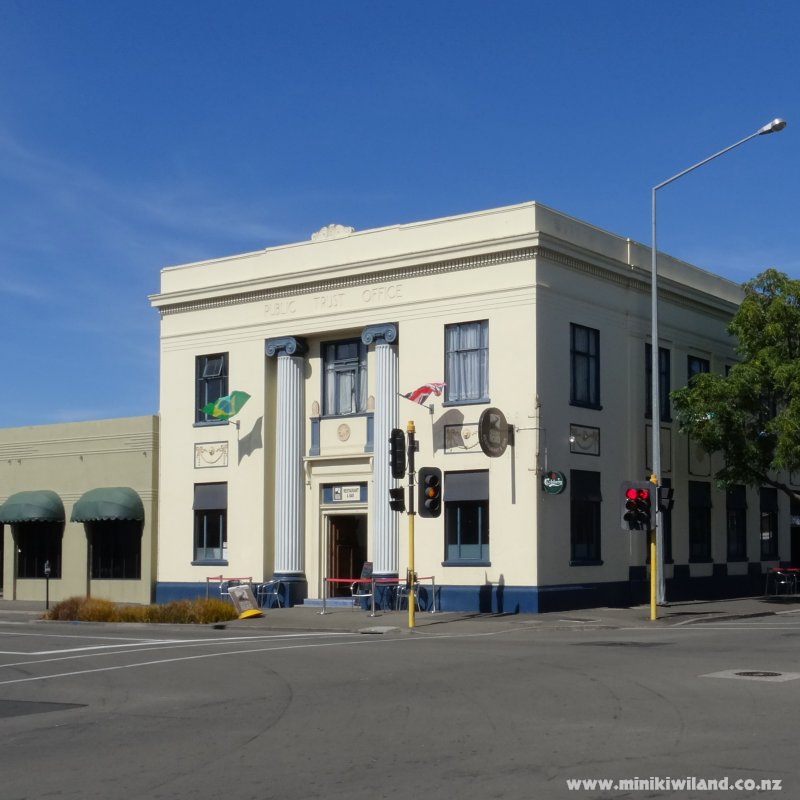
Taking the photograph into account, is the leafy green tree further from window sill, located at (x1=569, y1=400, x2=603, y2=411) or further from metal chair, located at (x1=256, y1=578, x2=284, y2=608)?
metal chair, located at (x1=256, y1=578, x2=284, y2=608)

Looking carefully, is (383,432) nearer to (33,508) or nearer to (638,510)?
(638,510)

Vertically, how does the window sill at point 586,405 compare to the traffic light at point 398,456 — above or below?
above

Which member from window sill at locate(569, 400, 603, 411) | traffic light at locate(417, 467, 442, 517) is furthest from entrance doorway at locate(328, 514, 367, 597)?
traffic light at locate(417, 467, 442, 517)

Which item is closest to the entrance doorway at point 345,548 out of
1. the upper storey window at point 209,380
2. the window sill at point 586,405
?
the upper storey window at point 209,380

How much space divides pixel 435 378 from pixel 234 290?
7210 mm

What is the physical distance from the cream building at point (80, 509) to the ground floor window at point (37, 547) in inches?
1.2

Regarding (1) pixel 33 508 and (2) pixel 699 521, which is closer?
(2) pixel 699 521

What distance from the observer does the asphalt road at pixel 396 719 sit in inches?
368

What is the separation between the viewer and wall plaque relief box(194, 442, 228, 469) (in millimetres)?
35312

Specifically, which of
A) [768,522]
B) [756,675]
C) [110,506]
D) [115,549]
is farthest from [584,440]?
[756,675]

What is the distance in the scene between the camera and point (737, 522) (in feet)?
128

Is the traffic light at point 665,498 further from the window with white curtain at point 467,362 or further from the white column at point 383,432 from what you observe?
the white column at point 383,432

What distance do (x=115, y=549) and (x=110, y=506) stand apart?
191 centimetres

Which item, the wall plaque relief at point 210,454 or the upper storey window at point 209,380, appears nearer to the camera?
the wall plaque relief at point 210,454
